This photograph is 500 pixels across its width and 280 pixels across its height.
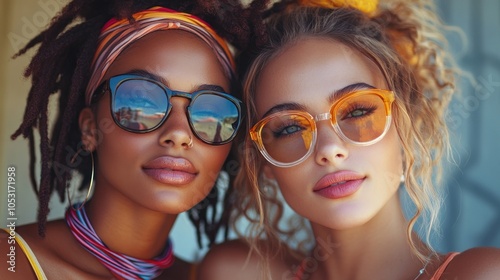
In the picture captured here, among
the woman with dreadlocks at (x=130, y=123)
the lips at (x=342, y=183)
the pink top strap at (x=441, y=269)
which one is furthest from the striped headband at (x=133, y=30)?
the pink top strap at (x=441, y=269)

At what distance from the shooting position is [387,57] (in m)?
2.44

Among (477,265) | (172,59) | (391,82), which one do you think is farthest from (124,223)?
(477,265)

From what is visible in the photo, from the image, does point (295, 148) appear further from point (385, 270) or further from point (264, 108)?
point (385, 270)

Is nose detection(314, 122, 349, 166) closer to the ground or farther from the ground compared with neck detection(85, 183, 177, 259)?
farther from the ground

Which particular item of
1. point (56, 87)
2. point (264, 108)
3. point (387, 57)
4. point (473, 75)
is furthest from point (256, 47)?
point (473, 75)

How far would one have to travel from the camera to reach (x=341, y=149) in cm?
219

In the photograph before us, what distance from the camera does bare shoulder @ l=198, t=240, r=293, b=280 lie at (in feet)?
8.44

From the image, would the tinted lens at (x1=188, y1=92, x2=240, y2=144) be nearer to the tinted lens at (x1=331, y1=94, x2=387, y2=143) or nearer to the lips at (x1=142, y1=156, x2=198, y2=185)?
the lips at (x1=142, y1=156, x2=198, y2=185)

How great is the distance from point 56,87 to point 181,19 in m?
0.61

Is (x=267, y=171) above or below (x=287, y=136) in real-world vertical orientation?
below

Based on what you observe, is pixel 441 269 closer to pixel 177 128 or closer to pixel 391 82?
pixel 391 82

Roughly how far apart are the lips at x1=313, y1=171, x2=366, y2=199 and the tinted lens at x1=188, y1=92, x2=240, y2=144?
17.1 inches

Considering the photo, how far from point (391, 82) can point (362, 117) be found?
24cm

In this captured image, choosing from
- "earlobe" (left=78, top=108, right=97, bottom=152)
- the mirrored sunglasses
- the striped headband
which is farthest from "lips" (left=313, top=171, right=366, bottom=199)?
"earlobe" (left=78, top=108, right=97, bottom=152)
